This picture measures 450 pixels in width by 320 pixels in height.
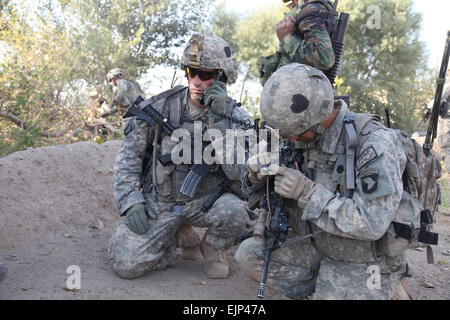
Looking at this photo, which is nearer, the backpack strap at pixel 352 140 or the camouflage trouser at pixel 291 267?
the backpack strap at pixel 352 140

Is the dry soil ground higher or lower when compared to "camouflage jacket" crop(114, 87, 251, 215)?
lower

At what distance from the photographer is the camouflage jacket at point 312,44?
3.28 m

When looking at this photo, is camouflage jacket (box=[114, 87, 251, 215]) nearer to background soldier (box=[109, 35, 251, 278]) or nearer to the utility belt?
background soldier (box=[109, 35, 251, 278])

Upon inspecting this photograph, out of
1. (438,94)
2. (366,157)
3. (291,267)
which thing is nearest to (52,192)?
(291,267)

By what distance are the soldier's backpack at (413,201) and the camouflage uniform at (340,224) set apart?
0.08m

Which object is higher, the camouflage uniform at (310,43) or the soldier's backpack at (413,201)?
the camouflage uniform at (310,43)

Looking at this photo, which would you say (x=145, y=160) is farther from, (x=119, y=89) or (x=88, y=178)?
(x=119, y=89)

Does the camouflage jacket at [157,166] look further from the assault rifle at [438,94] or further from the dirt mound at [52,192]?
the assault rifle at [438,94]

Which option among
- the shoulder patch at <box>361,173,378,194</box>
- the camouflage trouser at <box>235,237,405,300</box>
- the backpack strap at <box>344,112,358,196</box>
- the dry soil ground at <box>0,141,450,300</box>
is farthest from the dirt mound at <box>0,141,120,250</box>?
the shoulder patch at <box>361,173,378,194</box>

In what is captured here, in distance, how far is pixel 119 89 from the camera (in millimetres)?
9469

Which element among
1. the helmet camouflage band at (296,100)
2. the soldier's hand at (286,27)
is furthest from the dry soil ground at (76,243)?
the soldier's hand at (286,27)

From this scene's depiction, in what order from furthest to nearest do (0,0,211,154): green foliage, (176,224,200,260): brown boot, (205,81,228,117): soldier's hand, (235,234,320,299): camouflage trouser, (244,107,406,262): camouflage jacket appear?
(0,0,211,154): green foliage < (176,224,200,260): brown boot < (205,81,228,117): soldier's hand < (235,234,320,299): camouflage trouser < (244,107,406,262): camouflage jacket

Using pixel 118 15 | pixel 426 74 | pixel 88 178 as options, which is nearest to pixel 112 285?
pixel 88 178

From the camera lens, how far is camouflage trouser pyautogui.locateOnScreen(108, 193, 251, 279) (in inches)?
119
